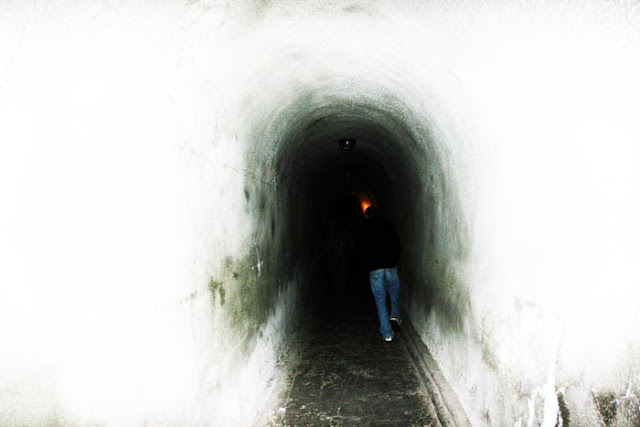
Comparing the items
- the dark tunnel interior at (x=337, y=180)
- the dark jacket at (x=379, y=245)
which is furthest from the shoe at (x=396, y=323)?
the dark tunnel interior at (x=337, y=180)

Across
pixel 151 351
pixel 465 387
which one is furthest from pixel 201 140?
pixel 465 387

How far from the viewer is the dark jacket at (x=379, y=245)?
305 inches

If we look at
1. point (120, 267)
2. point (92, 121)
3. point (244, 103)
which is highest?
point (244, 103)

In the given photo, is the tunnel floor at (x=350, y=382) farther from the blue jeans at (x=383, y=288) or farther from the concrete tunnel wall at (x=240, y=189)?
the concrete tunnel wall at (x=240, y=189)

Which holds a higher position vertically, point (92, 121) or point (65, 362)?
point (92, 121)

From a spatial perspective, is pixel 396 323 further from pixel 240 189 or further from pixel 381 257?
pixel 240 189

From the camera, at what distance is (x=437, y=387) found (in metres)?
5.43

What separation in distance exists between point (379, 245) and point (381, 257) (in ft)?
0.69

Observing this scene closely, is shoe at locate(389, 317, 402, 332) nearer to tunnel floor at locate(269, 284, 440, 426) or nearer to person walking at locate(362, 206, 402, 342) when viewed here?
tunnel floor at locate(269, 284, 440, 426)

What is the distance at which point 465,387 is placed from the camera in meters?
4.67

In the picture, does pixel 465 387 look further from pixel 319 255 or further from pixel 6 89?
pixel 319 255

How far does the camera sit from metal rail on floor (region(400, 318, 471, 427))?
→ 15.2 ft

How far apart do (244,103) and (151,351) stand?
245cm

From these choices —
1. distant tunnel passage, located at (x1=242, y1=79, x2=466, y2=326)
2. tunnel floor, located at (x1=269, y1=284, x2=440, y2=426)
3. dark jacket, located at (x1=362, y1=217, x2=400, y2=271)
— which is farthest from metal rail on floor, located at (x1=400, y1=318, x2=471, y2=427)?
dark jacket, located at (x1=362, y1=217, x2=400, y2=271)
